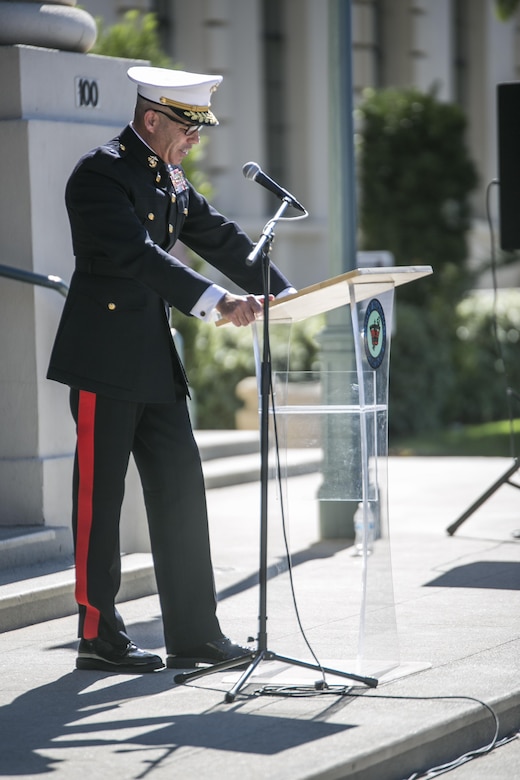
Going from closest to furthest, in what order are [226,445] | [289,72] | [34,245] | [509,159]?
[34,245], [509,159], [226,445], [289,72]

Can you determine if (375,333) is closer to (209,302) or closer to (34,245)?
(209,302)

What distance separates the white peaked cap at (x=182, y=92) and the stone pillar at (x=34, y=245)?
174 cm

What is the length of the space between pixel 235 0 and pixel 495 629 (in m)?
16.4

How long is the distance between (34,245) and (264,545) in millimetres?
2542

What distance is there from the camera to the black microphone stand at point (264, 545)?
14.5 feet

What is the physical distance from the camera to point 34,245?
6.39 metres

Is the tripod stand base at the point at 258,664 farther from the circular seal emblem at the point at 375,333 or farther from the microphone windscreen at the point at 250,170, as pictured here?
the microphone windscreen at the point at 250,170

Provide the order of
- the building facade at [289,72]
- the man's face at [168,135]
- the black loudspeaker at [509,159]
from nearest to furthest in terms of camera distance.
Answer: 1. the man's face at [168,135]
2. the black loudspeaker at [509,159]
3. the building facade at [289,72]

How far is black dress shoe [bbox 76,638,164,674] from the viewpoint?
5027 mm

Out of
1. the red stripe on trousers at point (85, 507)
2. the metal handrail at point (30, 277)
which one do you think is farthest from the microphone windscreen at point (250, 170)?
the metal handrail at point (30, 277)

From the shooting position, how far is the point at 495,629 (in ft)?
18.3

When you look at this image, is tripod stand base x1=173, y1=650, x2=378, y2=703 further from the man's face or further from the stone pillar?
the stone pillar

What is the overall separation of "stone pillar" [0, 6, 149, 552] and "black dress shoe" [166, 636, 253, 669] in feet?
5.40

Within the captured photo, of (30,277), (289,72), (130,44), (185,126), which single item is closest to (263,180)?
(185,126)
